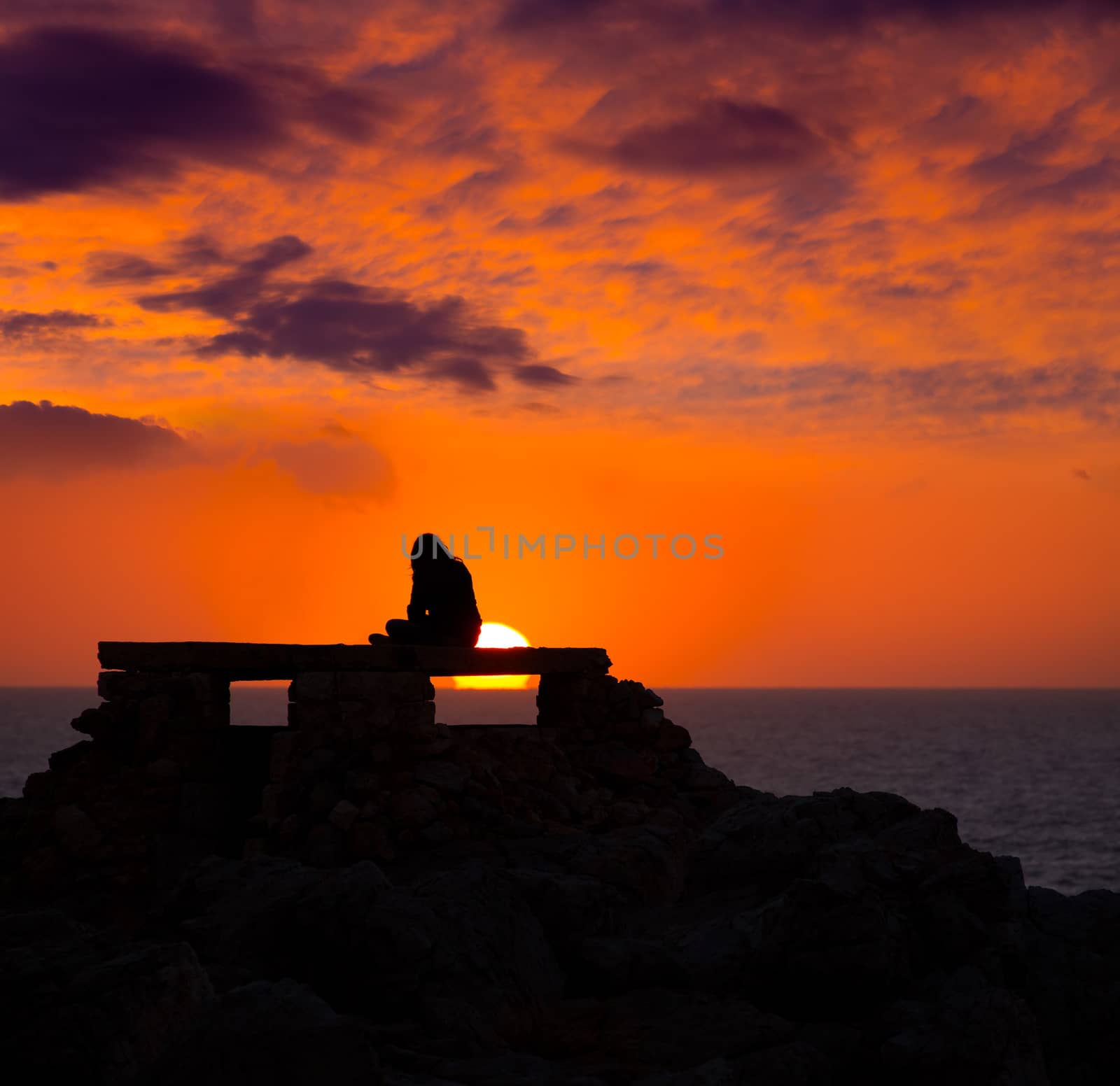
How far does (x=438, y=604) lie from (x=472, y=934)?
289 inches

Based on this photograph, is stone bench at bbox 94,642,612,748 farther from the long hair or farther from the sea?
the sea

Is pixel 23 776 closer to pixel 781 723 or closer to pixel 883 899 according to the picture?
pixel 883 899

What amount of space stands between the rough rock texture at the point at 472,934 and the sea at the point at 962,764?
30.1 m

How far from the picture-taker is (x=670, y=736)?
595 inches

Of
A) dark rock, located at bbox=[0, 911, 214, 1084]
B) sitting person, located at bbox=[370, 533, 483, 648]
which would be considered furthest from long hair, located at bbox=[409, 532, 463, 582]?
dark rock, located at bbox=[0, 911, 214, 1084]

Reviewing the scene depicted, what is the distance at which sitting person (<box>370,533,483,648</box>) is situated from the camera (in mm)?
14328

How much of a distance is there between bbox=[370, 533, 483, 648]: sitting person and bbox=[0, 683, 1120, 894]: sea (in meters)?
28.0

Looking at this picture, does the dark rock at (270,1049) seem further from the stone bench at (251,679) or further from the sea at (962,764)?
the sea at (962,764)

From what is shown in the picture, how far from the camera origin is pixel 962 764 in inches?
3777

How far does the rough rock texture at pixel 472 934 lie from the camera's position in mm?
6016

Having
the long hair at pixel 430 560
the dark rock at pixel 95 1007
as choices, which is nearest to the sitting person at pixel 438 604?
the long hair at pixel 430 560

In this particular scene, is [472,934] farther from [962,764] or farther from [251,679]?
[962,764]

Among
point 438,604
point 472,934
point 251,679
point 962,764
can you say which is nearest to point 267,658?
point 251,679

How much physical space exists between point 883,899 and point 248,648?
7.17 meters
